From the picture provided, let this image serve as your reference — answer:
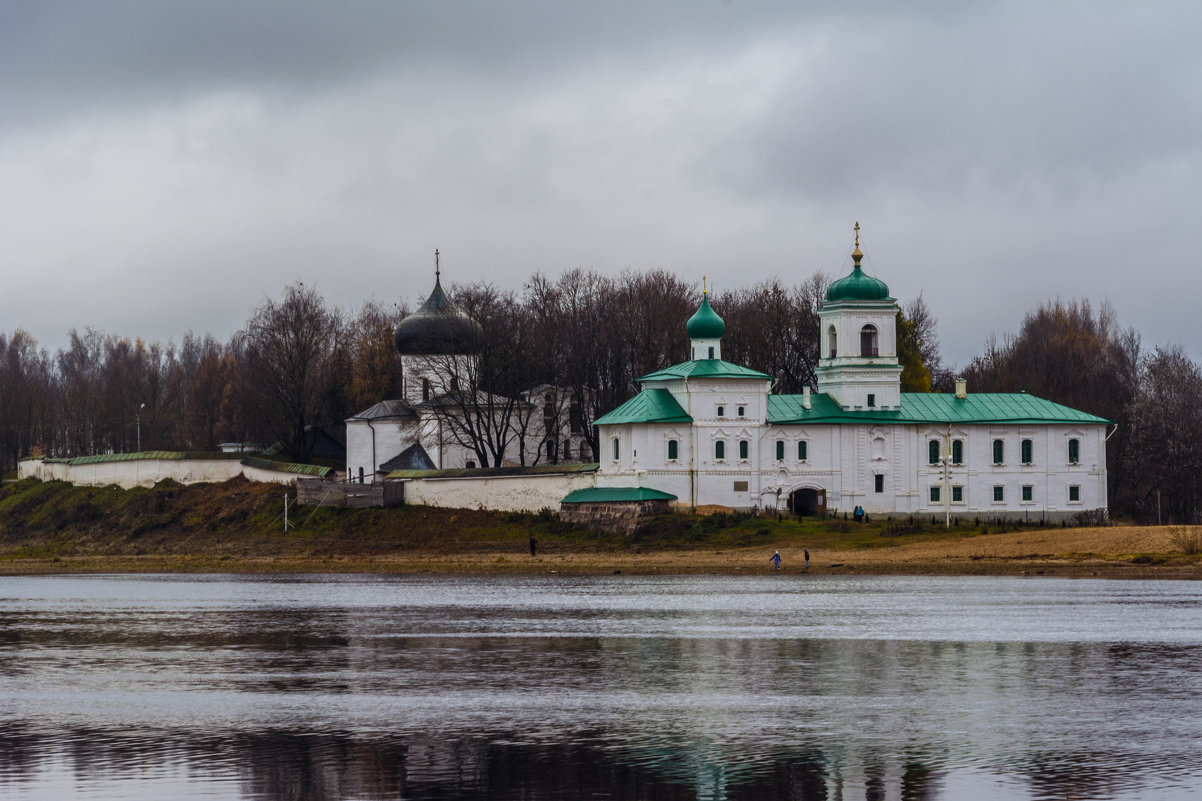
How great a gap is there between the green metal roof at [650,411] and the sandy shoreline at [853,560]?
19.6 ft

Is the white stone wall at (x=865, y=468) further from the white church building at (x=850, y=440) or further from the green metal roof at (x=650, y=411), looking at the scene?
the green metal roof at (x=650, y=411)

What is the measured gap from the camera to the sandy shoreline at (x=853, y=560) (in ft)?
153

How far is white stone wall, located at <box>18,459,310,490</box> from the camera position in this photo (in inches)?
2704

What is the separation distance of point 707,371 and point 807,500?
6.15 m

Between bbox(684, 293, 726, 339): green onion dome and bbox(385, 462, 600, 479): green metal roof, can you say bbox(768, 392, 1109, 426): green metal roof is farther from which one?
bbox(385, 462, 600, 479): green metal roof

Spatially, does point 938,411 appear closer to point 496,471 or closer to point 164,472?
point 496,471

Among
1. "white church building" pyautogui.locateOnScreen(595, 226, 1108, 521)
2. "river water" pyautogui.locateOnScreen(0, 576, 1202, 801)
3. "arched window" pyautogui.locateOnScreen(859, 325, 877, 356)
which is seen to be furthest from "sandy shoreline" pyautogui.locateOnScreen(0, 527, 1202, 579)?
"arched window" pyautogui.locateOnScreen(859, 325, 877, 356)

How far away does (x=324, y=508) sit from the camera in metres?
63.2

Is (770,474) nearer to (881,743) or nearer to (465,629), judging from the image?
(465,629)

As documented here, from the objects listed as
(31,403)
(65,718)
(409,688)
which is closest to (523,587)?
(409,688)

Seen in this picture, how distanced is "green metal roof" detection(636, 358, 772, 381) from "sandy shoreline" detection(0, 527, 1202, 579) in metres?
8.23

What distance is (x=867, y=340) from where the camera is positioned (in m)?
62.4

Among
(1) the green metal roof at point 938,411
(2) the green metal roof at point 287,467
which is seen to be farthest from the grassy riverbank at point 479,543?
(1) the green metal roof at point 938,411

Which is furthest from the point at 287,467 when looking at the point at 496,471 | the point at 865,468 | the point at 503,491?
the point at 865,468
